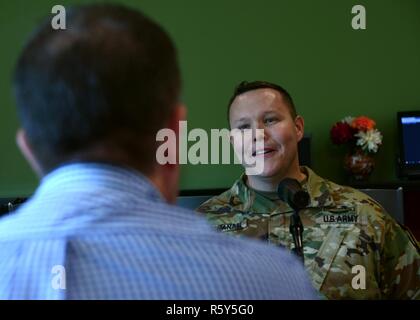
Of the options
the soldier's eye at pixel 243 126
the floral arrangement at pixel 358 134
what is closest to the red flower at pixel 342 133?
the floral arrangement at pixel 358 134

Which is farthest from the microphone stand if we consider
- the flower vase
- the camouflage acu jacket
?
the flower vase

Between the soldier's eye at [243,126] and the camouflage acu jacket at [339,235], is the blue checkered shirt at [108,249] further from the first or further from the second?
the soldier's eye at [243,126]

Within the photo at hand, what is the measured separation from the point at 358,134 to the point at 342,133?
0.27ft

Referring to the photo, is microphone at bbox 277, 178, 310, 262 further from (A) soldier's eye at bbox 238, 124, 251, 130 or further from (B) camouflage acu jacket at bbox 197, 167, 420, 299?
(A) soldier's eye at bbox 238, 124, 251, 130

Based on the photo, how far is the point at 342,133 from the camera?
2486mm

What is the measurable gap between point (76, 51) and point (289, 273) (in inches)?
13.3

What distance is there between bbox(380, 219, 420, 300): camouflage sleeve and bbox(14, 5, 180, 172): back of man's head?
0.91m

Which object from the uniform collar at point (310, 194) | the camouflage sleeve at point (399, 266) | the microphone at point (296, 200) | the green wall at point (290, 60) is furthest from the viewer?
the green wall at point (290, 60)

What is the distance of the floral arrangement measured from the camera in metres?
2.45

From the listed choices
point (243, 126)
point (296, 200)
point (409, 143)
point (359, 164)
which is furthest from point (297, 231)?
point (409, 143)

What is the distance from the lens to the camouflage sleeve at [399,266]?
1188 millimetres

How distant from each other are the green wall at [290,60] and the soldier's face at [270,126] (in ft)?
4.28

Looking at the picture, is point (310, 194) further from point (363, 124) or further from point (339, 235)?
point (363, 124)

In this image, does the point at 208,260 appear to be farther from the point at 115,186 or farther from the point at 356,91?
the point at 356,91
